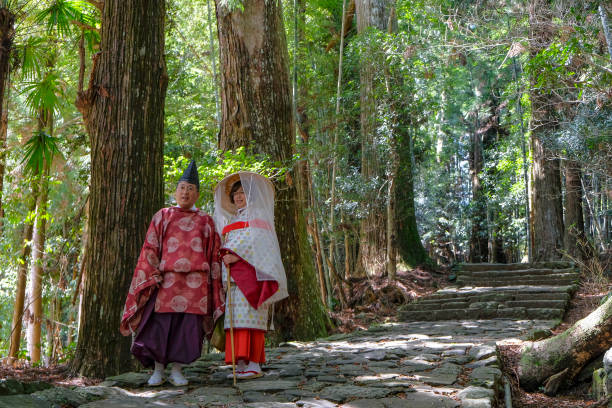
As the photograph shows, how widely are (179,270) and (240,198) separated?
84 centimetres

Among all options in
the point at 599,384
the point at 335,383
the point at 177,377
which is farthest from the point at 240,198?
the point at 599,384

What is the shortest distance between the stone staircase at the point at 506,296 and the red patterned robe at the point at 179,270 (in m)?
5.76

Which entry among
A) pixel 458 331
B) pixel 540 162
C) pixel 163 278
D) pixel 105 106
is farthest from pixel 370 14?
pixel 163 278

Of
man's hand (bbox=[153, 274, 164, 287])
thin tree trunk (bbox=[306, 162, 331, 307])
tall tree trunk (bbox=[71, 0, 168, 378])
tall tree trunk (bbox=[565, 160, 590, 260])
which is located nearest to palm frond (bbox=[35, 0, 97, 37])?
tall tree trunk (bbox=[71, 0, 168, 378])

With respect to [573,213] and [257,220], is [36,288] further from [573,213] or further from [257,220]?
[573,213]

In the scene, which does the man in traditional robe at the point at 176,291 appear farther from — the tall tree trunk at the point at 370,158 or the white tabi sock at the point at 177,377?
the tall tree trunk at the point at 370,158

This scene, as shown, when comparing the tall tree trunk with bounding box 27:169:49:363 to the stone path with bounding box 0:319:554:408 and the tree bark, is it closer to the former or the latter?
the stone path with bounding box 0:319:554:408

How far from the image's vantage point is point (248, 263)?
4.57 metres

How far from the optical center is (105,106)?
17.6ft

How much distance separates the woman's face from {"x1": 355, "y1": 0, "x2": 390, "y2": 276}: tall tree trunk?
6903 millimetres

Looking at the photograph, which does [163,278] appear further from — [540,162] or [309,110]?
[540,162]

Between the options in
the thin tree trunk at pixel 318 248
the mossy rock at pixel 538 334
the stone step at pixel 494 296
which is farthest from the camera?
the thin tree trunk at pixel 318 248

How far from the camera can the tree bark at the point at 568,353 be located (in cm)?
487

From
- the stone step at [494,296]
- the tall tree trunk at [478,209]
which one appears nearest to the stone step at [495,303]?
the stone step at [494,296]
